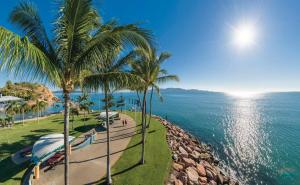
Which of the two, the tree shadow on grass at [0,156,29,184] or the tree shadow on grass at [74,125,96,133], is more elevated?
the tree shadow on grass at [74,125,96,133]

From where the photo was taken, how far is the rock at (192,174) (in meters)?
16.3

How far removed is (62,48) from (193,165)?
18.0 m

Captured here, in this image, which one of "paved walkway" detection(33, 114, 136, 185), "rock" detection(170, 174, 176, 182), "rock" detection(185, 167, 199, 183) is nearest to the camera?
"paved walkway" detection(33, 114, 136, 185)

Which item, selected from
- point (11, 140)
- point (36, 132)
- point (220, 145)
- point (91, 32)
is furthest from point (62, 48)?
point (220, 145)

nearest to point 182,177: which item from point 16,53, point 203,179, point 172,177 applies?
point 172,177

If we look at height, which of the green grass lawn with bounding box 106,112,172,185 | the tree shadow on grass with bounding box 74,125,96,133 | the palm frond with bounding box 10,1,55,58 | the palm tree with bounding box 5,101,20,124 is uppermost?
the palm frond with bounding box 10,1,55,58

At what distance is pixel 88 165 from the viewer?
16359 mm

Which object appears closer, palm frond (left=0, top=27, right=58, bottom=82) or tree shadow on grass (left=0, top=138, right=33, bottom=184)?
palm frond (left=0, top=27, right=58, bottom=82)

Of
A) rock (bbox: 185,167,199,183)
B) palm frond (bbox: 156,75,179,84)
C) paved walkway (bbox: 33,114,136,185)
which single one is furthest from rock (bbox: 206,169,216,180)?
palm frond (bbox: 156,75,179,84)

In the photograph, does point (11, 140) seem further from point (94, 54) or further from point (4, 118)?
point (94, 54)

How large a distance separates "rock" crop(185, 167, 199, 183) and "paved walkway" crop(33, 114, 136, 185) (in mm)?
7230

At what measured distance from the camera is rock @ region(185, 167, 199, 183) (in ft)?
53.6

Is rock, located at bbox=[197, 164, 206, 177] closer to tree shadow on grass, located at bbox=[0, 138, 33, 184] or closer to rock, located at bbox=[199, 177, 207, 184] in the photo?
rock, located at bbox=[199, 177, 207, 184]

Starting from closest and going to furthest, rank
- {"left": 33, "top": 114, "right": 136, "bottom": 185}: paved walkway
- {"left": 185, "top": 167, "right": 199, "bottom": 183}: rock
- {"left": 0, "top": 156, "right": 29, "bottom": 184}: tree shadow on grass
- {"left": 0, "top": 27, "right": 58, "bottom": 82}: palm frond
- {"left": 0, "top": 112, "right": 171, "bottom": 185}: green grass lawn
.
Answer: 1. {"left": 0, "top": 27, "right": 58, "bottom": 82}: palm frond
2. {"left": 33, "top": 114, "right": 136, "bottom": 185}: paved walkway
3. {"left": 0, "top": 112, "right": 171, "bottom": 185}: green grass lawn
4. {"left": 0, "top": 156, "right": 29, "bottom": 184}: tree shadow on grass
5. {"left": 185, "top": 167, "right": 199, "bottom": 183}: rock
